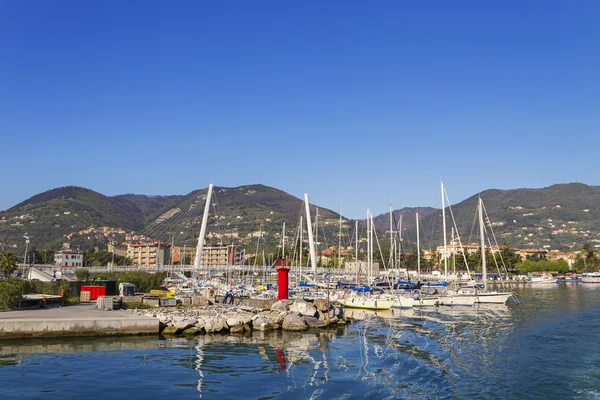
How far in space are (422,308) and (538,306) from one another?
14.4 metres

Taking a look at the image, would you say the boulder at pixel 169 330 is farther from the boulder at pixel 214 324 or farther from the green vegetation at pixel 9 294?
the green vegetation at pixel 9 294

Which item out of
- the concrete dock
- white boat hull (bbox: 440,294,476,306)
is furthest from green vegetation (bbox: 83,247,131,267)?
the concrete dock

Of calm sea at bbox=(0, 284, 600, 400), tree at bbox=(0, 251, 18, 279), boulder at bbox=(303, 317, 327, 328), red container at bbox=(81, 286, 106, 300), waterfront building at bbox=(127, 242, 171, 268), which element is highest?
waterfront building at bbox=(127, 242, 171, 268)

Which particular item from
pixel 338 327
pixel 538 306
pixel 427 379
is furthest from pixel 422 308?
pixel 427 379

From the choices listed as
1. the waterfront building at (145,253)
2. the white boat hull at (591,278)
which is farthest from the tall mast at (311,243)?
the waterfront building at (145,253)

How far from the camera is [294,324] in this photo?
1511 inches

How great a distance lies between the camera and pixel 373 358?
27.7m

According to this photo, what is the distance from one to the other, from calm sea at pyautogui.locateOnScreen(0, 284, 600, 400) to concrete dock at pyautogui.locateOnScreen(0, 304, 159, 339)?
1001 mm

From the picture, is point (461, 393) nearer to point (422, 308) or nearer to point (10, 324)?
point (10, 324)

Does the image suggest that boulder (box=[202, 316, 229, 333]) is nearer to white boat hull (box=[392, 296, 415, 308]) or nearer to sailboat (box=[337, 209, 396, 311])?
sailboat (box=[337, 209, 396, 311])

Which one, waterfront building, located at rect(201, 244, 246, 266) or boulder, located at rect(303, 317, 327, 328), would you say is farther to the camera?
waterfront building, located at rect(201, 244, 246, 266)

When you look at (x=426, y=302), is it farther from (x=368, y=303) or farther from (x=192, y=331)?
(x=192, y=331)

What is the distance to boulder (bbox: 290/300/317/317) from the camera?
4166 cm

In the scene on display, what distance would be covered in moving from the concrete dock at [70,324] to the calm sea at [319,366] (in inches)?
39.4
